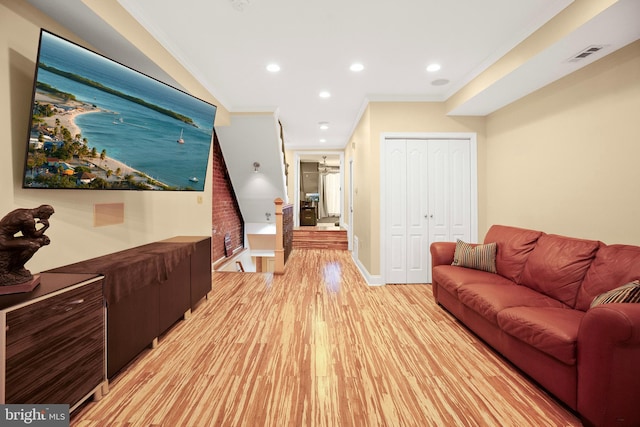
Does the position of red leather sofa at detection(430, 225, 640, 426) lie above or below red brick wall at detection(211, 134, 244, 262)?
below

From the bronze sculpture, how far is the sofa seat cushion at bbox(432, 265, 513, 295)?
3.10 m

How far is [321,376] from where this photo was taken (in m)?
2.02

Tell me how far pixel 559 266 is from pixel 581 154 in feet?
3.60

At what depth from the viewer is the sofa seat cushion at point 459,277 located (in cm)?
278

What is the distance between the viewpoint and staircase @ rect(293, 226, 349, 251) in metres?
7.24

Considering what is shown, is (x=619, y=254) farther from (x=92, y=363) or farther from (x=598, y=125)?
(x=92, y=363)

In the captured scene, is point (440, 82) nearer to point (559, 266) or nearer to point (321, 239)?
point (559, 266)

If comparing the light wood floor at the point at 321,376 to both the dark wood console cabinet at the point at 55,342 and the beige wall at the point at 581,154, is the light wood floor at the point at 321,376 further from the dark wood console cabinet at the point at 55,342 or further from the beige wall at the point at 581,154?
the beige wall at the point at 581,154

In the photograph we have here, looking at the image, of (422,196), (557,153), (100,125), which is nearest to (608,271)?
(557,153)

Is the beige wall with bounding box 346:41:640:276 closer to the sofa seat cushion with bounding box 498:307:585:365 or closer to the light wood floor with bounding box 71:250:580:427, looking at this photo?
the sofa seat cushion with bounding box 498:307:585:365

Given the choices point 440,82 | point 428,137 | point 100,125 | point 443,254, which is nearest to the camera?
point 100,125

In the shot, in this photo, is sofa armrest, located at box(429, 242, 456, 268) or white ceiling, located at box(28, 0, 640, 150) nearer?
white ceiling, located at box(28, 0, 640, 150)

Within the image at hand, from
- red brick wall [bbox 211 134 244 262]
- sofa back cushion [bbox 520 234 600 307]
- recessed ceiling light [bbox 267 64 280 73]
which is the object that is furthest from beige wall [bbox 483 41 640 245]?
red brick wall [bbox 211 134 244 262]

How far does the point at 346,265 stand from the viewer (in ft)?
18.0
